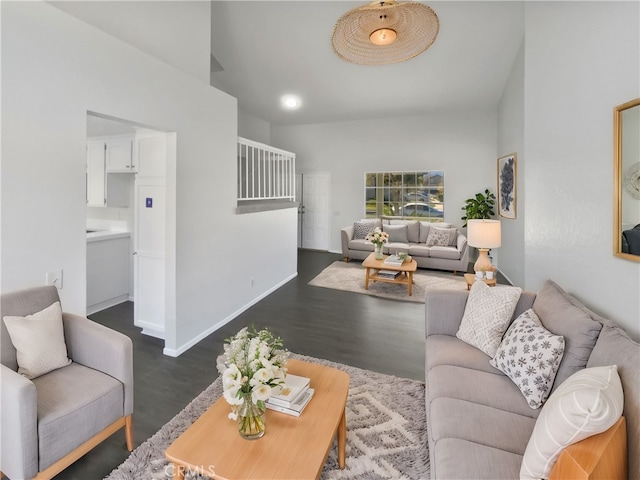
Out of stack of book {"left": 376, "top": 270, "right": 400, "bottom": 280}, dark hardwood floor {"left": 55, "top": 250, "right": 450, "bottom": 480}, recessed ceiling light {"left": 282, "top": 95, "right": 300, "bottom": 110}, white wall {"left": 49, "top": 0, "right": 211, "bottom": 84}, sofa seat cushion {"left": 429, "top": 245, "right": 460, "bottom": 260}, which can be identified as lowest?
dark hardwood floor {"left": 55, "top": 250, "right": 450, "bottom": 480}

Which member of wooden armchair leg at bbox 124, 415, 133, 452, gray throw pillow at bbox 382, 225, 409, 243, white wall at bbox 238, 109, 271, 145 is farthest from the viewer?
white wall at bbox 238, 109, 271, 145

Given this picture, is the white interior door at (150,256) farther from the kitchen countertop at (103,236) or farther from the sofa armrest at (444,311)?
the sofa armrest at (444,311)

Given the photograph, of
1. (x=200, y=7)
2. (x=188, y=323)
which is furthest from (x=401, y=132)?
(x=188, y=323)

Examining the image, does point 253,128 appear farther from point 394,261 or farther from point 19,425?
point 19,425

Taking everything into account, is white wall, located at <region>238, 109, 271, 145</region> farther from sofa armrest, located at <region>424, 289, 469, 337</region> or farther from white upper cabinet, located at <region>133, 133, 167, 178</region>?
sofa armrest, located at <region>424, 289, 469, 337</region>

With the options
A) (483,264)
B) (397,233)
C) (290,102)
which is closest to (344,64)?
(290,102)

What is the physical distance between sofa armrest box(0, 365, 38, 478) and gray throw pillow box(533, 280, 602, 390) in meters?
2.47

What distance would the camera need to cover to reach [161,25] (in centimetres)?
291

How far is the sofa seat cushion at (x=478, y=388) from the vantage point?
1.61 m

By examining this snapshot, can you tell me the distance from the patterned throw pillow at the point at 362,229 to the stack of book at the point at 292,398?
5.72 m

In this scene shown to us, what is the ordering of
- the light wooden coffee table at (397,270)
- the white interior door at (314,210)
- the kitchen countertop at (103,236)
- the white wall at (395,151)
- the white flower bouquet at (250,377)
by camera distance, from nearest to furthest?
the white flower bouquet at (250,377)
the kitchen countertop at (103,236)
the light wooden coffee table at (397,270)
the white wall at (395,151)
the white interior door at (314,210)

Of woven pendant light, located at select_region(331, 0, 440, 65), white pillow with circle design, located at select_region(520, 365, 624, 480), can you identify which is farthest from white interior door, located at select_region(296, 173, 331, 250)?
white pillow with circle design, located at select_region(520, 365, 624, 480)

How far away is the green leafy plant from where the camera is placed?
21.5 ft

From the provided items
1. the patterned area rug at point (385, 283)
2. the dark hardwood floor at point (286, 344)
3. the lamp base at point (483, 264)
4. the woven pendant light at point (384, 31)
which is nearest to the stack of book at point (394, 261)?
the patterned area rug at point (385, 283)
